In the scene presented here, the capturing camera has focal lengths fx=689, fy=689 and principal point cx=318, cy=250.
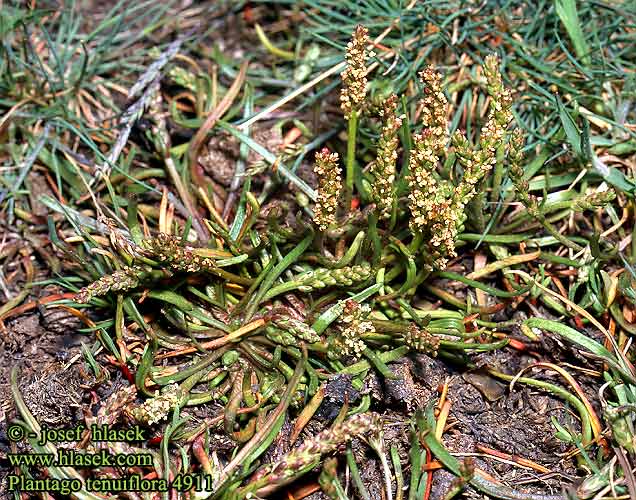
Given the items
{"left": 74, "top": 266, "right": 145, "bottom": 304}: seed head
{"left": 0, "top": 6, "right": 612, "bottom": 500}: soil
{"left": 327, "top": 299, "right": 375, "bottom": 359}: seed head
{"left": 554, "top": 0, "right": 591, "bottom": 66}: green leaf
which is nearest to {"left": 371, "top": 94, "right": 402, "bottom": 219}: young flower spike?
{"left": 327, "top": 299, "right": 375, "bottom": 359}: seed head

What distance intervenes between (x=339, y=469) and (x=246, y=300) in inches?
25.1

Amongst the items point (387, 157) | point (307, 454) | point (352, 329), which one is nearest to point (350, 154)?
point (387, 157)

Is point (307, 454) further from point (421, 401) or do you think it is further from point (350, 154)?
point (350, 154)

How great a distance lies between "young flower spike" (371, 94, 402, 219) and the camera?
83.2 inches

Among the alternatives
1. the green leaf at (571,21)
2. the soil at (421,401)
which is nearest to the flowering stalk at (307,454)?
the soil at (421,401)

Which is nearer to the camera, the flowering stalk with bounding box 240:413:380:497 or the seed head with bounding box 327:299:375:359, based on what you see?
Result: the flowering stalk with bounding box 240:413:380:497

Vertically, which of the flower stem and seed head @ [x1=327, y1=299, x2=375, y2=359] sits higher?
the flower stem

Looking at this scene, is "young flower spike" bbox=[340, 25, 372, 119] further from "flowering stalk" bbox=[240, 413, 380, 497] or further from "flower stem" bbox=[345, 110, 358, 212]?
"flowering stalk" bbox=[240, 413, 380, 497]

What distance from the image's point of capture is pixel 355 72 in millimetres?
2105

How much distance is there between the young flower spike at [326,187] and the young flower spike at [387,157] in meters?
0.13

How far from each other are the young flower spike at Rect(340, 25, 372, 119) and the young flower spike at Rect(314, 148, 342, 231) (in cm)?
21

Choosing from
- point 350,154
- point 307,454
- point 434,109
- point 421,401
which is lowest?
point 421,401

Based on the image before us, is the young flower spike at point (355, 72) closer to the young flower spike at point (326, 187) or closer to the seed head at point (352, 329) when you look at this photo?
the young flower spike at point (326, 187)

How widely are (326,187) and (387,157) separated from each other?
21cm
